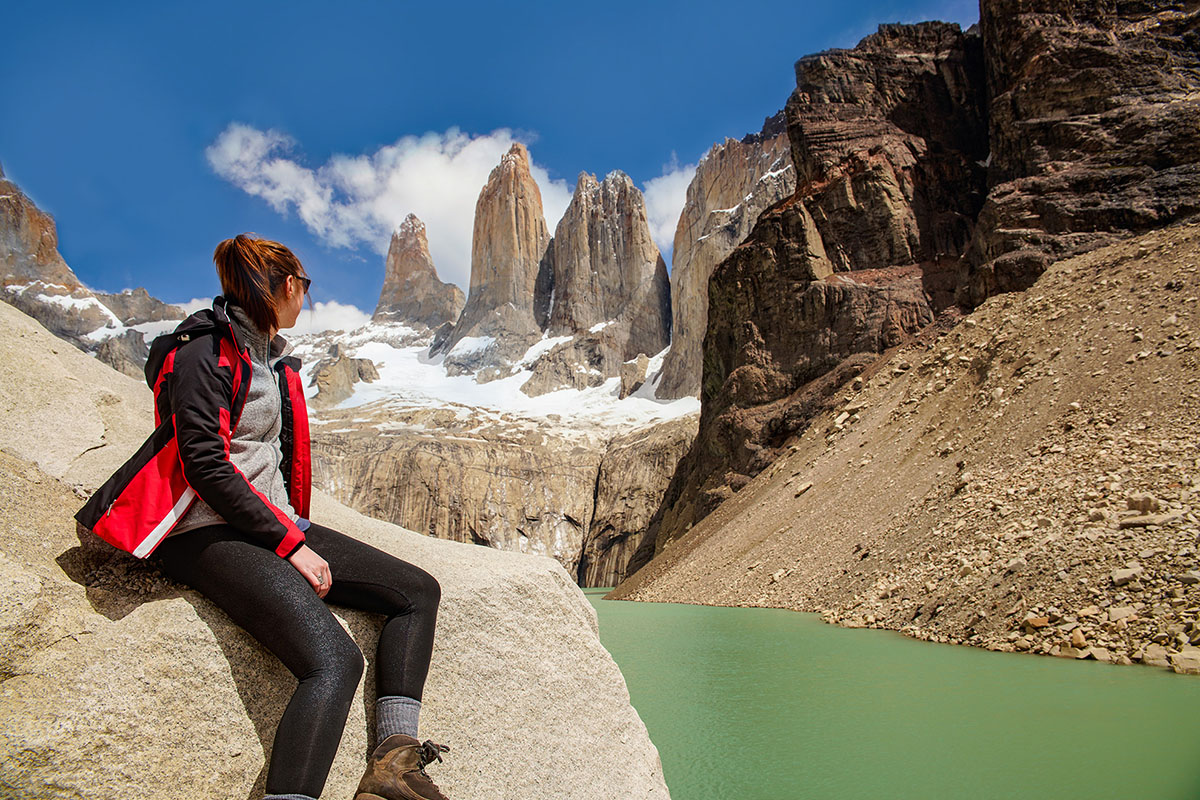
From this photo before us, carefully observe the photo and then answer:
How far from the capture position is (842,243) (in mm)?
29438

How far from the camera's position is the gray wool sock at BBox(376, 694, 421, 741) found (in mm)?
2303

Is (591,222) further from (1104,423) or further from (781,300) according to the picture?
(1104,423)

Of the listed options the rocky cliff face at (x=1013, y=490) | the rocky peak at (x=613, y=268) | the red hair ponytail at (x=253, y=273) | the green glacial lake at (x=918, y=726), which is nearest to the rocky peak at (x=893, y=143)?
the rocky cliff face at (x=1013, y=490)

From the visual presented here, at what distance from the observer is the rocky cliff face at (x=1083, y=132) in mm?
21422

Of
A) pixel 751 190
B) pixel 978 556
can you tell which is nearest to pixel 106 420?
pixel 978 556

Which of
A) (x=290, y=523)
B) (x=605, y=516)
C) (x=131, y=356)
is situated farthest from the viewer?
(x=131, y=356)

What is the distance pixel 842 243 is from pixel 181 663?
3057cm

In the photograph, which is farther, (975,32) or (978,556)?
(975,32)

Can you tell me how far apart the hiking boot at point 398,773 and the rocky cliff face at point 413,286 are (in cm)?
13874

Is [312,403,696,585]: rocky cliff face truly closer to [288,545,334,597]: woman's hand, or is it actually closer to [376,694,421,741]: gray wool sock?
[376,694,421,741]: gray wool sock

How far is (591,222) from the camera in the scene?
95.9 meters

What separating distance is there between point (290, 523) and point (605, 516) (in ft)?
189

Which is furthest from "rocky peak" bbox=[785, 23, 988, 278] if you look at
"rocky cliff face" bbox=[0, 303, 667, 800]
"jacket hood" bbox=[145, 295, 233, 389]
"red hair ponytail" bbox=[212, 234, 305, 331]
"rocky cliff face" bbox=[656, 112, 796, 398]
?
"rocky cliff face" bbox=[656, 112, 796, 398]

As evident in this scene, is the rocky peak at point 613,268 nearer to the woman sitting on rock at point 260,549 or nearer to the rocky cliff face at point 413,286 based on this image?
the rocky cliff face at point 413,286
